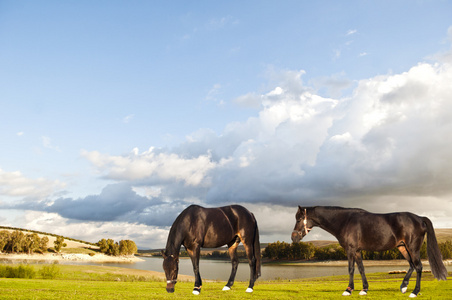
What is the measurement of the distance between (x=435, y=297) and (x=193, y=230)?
25.6 feet

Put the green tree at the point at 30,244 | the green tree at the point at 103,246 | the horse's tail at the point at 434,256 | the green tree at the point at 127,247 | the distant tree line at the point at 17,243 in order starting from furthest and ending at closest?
the green tree at the point at 127,247
the green tree at the point at 103,246
the green tree at the point at 30,244
the distant tree line at the point at 17,243
the horse's tail at the point at 434,256

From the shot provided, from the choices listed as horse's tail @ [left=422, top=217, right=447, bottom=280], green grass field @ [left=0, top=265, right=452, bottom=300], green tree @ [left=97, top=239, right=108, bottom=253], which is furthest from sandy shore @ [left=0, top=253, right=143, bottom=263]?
horse's tail @ [left=422, top=217, right=447, bottom=280]

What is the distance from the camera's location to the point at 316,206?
12406 mm

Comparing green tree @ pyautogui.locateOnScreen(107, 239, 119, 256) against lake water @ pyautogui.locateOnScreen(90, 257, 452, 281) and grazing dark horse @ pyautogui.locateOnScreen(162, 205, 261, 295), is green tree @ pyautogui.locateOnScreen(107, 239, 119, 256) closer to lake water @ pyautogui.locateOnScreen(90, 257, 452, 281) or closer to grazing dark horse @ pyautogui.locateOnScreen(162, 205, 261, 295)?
lake water @ pyautogui.locateOnScreen(90, 257, 452, 281)

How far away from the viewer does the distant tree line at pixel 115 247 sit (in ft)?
464

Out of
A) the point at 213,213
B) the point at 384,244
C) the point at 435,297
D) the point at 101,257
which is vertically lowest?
the point at 101,257

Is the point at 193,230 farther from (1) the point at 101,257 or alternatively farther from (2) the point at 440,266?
(1) the point at 101,257

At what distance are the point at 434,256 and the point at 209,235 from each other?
748 centimetres

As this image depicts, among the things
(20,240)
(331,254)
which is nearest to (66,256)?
(20,240)

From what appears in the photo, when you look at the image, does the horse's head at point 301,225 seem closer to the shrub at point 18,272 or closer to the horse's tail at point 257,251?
the horse's tail at point 257,251

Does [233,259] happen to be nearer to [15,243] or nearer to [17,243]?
[17,243]

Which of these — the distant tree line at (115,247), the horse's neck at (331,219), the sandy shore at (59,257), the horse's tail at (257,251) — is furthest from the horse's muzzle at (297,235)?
the distant tree line at (115,247)

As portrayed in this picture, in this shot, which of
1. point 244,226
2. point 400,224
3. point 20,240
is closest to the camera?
point 400,224

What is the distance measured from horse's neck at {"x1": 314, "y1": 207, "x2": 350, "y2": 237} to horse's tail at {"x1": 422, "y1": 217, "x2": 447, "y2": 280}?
2679 millimetres
